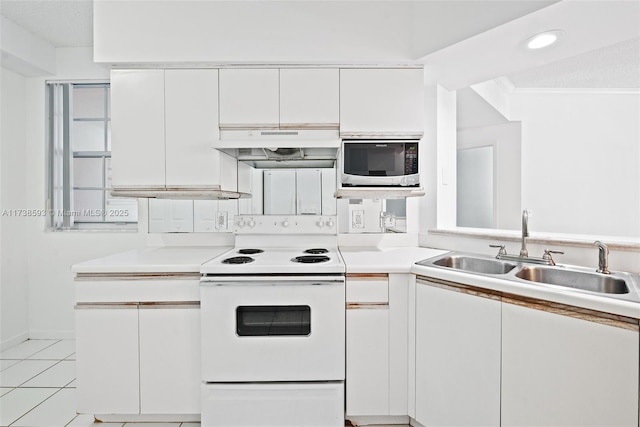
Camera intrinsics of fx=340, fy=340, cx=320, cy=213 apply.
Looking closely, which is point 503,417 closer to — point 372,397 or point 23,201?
point 372,397

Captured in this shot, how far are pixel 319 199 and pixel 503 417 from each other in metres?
1.65

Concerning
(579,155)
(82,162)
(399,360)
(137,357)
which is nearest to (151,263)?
(137,357)

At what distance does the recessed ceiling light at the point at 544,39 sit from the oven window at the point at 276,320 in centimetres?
186

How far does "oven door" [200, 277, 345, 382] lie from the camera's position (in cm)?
177

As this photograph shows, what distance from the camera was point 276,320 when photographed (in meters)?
1.79

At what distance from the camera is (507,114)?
11.9 feet

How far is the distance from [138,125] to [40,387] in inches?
71.9

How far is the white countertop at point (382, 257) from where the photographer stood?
182 cm

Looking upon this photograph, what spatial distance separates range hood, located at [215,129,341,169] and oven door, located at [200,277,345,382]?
800 millimetres

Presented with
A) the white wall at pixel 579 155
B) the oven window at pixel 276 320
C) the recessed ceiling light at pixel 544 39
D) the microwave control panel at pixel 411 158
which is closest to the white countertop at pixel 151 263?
the oven window at pixel 276 320

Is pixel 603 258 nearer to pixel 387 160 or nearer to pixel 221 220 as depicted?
pixel 387 160

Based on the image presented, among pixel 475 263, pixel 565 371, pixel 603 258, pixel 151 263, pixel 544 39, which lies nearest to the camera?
pixel 565 371

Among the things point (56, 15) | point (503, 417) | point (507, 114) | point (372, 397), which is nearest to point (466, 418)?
point (503, 417)

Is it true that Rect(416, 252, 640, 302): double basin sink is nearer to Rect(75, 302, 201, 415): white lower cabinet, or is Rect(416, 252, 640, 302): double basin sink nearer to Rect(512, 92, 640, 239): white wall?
Rect(75, 302, 201, 415): white lower cabinet
